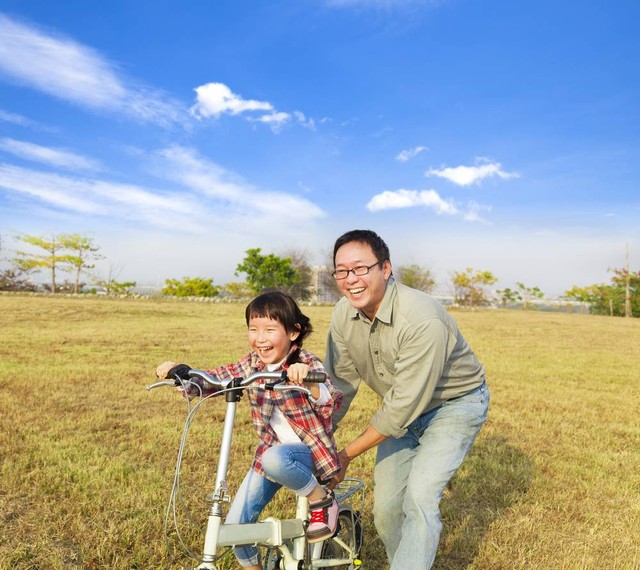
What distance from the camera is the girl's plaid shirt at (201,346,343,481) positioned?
3.22m

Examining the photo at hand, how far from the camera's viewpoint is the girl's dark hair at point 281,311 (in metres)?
3.16

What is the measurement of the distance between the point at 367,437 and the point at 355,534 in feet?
3.39

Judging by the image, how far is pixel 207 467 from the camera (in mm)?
5820

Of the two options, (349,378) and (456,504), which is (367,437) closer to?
(349,378)

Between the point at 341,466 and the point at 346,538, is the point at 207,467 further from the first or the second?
the point at 341,466

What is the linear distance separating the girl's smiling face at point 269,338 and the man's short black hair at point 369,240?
496 millimetres

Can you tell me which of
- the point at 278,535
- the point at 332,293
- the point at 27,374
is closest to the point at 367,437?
the point at 278,535

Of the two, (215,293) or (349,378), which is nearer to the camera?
(349,378)

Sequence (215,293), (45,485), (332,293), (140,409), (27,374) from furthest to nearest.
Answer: (332,293) → (215,293) → (27,374) → (140,409) → (45,485)

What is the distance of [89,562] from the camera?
4.00 meters

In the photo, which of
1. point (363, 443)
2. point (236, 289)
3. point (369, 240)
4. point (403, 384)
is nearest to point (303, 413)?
point (363, 443)

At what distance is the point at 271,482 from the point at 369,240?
56.3 inches

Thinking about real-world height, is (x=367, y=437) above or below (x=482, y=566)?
above

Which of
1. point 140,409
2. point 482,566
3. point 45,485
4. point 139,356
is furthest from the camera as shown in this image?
point 139,356
